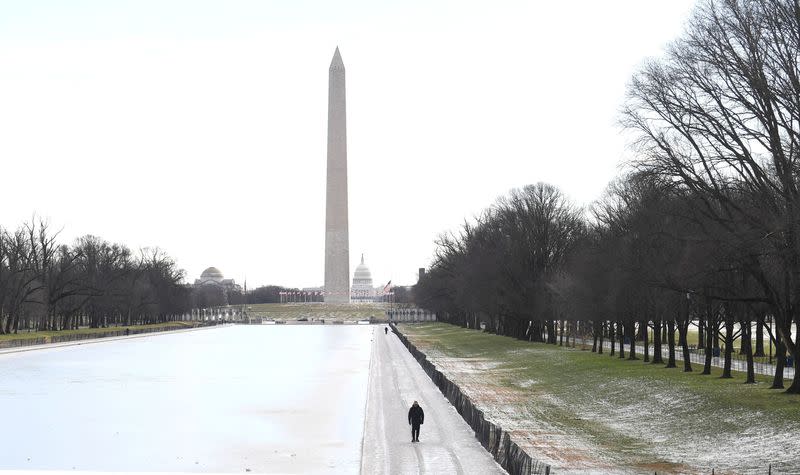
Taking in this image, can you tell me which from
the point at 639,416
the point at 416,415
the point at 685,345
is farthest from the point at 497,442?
the point at 685,345

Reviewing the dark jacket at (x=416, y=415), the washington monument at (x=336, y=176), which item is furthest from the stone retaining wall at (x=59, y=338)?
the dark jacket at (x=416, y=415)

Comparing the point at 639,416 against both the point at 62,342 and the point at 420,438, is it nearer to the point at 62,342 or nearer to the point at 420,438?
the point at 420,438

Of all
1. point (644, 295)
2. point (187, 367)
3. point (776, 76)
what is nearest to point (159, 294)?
point (187, 367)

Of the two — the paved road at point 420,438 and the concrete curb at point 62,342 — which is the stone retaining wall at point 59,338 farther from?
the paved road at point 420,438

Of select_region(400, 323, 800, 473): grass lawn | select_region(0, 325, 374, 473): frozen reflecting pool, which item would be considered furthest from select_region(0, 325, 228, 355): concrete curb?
select_region(400, 323, 800, 473): grass lawn

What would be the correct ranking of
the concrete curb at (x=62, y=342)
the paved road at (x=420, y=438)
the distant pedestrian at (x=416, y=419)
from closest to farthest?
the paved road at (x=420, y=438)
the distant pedestrian at (x=416, y=419)
the concrete curb at (x=62, y=342)

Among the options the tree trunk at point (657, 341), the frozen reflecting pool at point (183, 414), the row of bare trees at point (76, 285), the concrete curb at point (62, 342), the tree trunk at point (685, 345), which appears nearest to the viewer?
the frozen reflecting pool at point (183, 414)

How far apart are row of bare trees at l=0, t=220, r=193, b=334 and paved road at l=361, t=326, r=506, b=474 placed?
60735mm

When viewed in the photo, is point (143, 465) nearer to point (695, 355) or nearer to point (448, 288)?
point (695, 355)

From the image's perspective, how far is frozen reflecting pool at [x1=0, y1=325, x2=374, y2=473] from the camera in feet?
81.7

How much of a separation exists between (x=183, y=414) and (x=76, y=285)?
78.9m

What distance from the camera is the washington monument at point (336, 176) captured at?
138 m

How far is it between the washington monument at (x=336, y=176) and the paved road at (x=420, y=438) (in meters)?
95.3

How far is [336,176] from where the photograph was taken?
14012 cm
